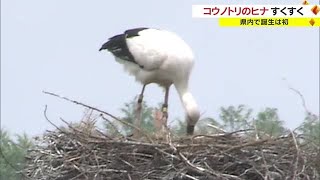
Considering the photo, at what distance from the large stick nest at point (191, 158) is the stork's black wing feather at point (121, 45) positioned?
75.2 inches

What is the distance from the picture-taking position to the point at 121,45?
10.8 metres

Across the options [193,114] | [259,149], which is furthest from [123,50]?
[259,149]

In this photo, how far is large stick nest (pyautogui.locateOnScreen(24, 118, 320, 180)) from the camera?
28.5ft

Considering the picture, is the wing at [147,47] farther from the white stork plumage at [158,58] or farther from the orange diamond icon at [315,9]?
the orange diamond icon at [315,9]

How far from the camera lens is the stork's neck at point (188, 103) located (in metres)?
10.2

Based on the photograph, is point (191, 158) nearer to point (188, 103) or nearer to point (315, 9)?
point (188, 103)

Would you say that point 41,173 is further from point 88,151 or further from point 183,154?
point 183,154

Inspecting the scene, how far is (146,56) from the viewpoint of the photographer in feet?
34.8

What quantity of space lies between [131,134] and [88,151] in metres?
0.46
